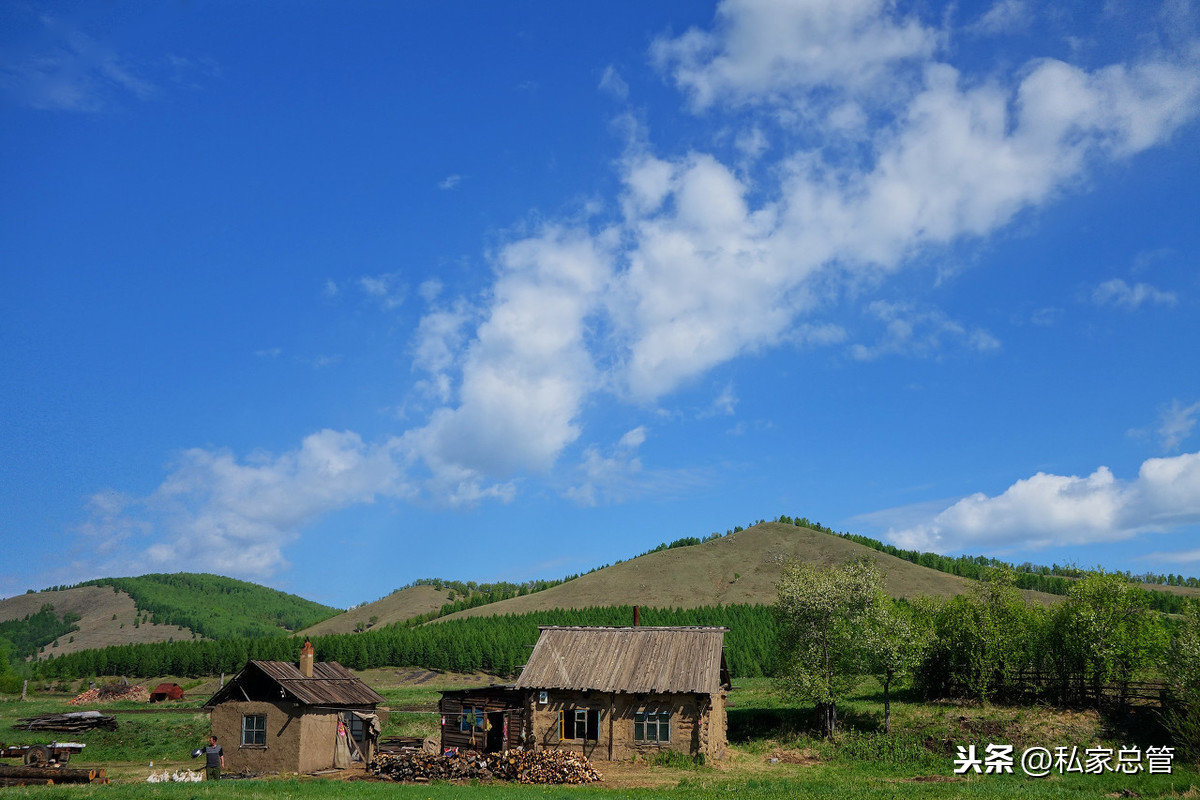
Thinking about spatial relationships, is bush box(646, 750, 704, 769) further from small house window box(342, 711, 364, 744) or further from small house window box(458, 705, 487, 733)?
small house window box(342, 711, 364, 744)

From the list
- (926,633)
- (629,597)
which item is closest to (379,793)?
(926,633)

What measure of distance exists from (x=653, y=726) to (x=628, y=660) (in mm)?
3633

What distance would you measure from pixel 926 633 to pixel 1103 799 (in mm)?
18273

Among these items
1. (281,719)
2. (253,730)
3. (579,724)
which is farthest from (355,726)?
(579,724)

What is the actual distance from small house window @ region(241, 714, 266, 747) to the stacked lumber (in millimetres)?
5757

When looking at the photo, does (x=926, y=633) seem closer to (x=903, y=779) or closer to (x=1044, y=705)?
(x=1044, y=705)

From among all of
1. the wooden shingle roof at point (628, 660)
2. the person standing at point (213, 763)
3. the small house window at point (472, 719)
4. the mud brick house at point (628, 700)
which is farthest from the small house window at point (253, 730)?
the wooden shingle roof at point (628, 660)

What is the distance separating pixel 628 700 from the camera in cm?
3922

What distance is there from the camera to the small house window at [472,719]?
40469 mm

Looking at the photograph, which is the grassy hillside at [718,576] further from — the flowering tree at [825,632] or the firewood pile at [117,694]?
the flowering tree at [825,632]

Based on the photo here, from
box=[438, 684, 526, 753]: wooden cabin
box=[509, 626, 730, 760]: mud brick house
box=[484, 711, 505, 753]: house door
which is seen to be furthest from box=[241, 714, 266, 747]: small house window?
box=[509, 626, 730, 760]: mud brick house

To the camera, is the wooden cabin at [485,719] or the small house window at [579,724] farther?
the wooden cabin at [485,719]

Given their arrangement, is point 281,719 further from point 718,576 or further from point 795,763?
point 718,576

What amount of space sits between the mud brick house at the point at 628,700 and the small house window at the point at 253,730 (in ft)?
37.7
